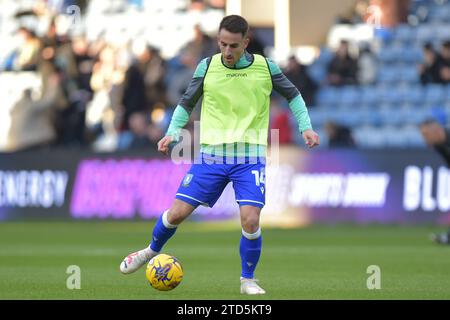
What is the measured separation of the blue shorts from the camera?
10.5 m

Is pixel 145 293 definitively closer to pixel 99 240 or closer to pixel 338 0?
pixel 99 240

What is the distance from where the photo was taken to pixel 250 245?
10508 millimetres

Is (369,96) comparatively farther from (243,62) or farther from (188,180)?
(188,180)

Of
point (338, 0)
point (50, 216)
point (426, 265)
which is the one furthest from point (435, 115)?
point (426, 265)

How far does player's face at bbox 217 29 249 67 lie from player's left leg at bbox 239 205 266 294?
4.08ft

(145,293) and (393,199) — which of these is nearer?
(145,293)

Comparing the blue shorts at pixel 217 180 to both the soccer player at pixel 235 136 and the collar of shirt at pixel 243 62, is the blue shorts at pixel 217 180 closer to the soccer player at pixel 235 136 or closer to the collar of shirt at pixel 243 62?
the soccer player at pixel 235 136

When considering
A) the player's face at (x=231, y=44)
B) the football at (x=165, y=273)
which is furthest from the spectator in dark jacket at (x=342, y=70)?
the football at (x=165, y=273)

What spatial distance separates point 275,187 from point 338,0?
696 centimetres

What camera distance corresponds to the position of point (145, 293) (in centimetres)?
1051

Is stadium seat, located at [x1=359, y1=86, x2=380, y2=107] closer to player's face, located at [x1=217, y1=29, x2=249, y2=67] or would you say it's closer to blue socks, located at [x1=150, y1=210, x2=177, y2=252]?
blue socks, located at [x1=150, y1=210, x2=177, y2=252]

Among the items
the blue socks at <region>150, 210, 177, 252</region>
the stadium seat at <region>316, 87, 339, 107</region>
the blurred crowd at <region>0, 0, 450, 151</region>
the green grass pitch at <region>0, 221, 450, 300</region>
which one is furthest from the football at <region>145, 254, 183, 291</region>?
the stadium seat at <region>316, 87, 339, 107</region>

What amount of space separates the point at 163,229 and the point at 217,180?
0.65m

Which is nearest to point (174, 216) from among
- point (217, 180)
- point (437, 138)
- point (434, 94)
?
point (217, 180)
